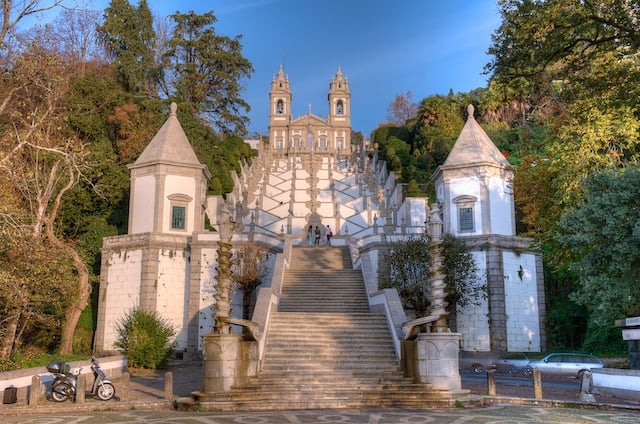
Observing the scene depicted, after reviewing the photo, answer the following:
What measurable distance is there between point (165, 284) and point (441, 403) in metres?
14.5

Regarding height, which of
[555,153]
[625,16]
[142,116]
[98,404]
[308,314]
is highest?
[142,116]

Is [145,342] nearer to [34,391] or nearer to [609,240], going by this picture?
[34,391]

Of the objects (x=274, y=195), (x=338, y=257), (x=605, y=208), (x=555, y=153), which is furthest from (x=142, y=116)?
(x=605, y=208)

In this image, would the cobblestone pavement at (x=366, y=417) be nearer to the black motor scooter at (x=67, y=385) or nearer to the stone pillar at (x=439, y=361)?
the stone pillar at (x=439, y=361)

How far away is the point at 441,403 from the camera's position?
12.4 meters

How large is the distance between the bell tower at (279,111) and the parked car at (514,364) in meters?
64.0

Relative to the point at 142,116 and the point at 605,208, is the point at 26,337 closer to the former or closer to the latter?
the point at 142,116

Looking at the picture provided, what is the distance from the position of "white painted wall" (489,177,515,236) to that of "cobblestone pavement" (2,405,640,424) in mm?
14024

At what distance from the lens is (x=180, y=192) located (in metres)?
25.4

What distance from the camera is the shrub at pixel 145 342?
787 inches

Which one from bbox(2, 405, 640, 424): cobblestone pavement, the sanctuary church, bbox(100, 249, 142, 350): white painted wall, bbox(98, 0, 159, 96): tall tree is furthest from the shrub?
bbox(98, 0, 159, 96): tall tree

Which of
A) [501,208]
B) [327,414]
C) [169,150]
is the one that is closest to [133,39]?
[169,150]

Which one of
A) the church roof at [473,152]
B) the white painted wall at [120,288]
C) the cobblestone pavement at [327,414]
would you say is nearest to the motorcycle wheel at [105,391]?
the cobblestone pavement at [327,414]

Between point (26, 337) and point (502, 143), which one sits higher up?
point (502, 143)
